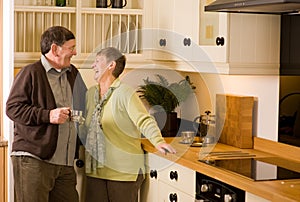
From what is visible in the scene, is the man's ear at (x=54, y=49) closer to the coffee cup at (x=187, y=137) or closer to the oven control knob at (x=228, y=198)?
the coffee cup at (x=187, y=137)

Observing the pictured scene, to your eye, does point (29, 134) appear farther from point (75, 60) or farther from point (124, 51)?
point (124, 51)

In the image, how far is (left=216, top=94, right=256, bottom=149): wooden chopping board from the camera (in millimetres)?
3840

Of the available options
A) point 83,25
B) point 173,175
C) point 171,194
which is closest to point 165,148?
point 173,175

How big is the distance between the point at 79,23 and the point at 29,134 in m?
0.84

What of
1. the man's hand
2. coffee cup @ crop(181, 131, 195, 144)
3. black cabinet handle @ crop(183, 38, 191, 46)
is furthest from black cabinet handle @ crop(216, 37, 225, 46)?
the man's hand

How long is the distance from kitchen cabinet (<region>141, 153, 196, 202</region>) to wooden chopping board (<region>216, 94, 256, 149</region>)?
1.54 ft

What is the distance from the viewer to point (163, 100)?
14.4ft

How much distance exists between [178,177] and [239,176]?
0.66 meters

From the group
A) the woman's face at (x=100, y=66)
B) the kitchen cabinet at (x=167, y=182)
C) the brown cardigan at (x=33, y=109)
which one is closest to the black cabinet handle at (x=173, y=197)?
the kitchen cabinet at (x=167, y=182)

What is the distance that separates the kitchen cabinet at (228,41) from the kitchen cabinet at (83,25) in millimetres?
476

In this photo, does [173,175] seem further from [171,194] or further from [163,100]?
[163,100]

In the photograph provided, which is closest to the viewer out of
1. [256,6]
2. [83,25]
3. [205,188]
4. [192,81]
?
[256,6]

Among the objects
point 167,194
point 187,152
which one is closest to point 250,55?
point 187,152

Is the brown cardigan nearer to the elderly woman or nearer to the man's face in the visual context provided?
the man's face
